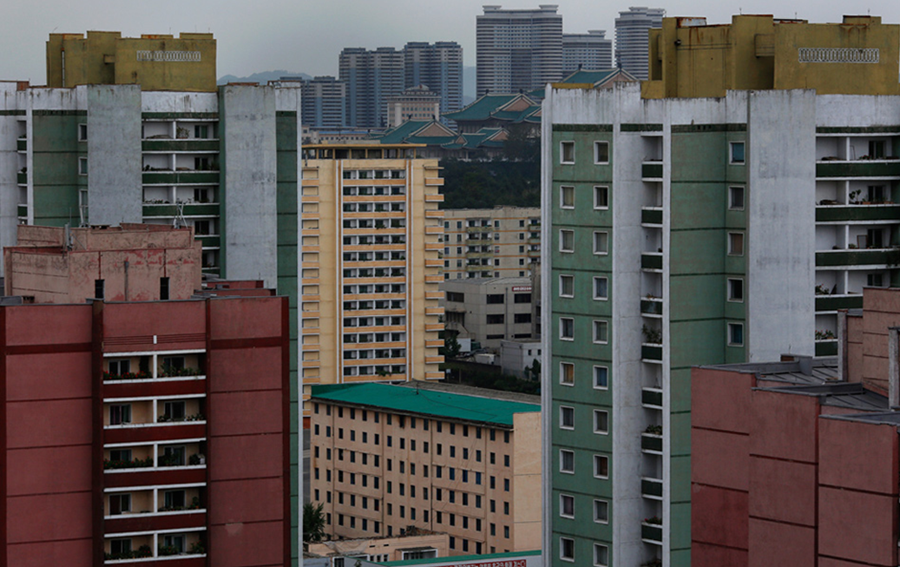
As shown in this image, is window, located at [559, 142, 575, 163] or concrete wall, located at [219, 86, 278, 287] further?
concrete wall, located at [219, 86, 278, 287]

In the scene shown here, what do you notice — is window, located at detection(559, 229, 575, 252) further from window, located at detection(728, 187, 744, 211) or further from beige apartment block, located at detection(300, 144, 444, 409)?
beige apartment block, located at detection(300, 144, 444, 409)

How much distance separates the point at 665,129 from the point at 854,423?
877 inches

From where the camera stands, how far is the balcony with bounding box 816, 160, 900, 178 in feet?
171

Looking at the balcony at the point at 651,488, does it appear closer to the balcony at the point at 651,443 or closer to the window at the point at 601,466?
the balcony at the point at 651,443

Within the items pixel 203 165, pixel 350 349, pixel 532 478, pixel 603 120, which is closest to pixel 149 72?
pixel 203 165

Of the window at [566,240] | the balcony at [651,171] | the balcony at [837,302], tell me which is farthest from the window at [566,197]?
the balcony at [837,302]

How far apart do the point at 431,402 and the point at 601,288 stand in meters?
34.5

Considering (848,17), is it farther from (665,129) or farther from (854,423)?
(854,423)

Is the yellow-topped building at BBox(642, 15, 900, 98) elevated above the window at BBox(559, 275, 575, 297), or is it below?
above

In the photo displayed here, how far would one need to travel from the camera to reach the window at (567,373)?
173 ft

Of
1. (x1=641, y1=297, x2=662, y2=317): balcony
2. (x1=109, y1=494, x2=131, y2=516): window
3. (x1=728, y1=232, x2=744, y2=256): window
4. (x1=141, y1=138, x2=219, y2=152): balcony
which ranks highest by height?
(x1=141, y1=138, x2=219, y2=152): balcony

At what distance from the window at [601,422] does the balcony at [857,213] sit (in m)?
8.37

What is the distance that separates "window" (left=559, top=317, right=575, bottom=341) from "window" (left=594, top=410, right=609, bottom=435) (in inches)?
Answer: 92.1

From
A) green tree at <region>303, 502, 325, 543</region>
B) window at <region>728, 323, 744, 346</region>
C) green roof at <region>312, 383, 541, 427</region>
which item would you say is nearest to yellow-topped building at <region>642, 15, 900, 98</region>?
window at <region>728, 323, 744, 346</region>
